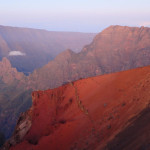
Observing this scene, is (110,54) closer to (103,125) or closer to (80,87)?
(80,87)

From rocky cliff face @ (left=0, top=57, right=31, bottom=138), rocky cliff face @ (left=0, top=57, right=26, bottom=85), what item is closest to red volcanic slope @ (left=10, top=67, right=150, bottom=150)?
rocky cliff face @ (left=0, top=57, right=31, bottom=138)

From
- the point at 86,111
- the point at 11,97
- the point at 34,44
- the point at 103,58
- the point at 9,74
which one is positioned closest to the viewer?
the point at 86,111

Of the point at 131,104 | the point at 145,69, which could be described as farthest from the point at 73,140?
the point at 145,69

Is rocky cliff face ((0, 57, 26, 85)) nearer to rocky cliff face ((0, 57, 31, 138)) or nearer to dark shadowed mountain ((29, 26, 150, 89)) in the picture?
rocky cliff face ((0, 57, 31, 138))

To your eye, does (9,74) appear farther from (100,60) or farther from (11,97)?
(100,60)

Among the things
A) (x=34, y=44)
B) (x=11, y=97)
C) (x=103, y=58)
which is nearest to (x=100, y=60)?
(x=103, y=58)

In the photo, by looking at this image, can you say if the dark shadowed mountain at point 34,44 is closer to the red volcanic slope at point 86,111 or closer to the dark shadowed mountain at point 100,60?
the dark shadowed mountain at point 100,60
